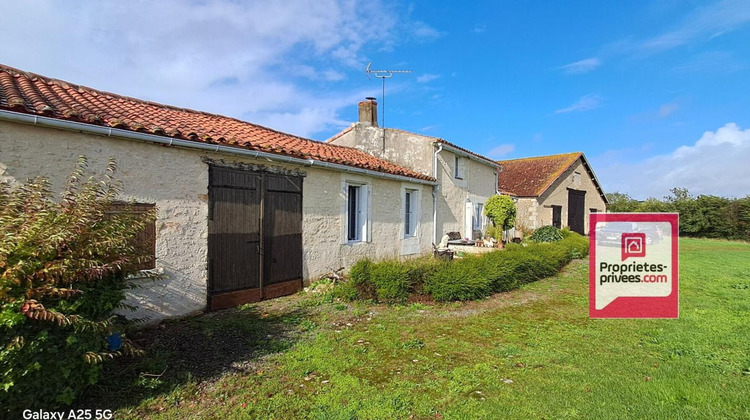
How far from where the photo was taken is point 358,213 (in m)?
9.62

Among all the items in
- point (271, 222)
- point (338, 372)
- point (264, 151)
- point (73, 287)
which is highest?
point (264, 151)

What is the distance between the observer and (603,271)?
10.9 meters

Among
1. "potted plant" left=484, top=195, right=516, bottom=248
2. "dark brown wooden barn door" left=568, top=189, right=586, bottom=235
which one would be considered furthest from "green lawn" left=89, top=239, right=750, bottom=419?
"dark brown wooden barn door" left=568, top=189, right=586, bottom=235

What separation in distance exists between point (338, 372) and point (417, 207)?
336 inches

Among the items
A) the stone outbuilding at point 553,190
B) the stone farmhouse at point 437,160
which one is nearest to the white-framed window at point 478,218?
the stone farmhouse at point 437,160

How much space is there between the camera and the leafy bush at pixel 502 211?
13.9m

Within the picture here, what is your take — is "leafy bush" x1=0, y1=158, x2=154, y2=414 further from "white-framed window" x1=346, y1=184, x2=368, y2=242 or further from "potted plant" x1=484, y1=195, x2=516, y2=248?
"potted plant" x1=484, y1=195, x2=516, y2=248

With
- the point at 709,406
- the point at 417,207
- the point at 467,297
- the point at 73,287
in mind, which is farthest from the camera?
the point at 417,207

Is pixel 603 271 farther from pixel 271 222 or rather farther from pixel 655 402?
pixel 271 222

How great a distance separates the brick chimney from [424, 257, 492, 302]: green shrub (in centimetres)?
850

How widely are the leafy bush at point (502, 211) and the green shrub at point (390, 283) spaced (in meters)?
8.04

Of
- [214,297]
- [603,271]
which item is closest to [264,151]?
[214,297]

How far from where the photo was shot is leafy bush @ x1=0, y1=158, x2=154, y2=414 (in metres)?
2.63

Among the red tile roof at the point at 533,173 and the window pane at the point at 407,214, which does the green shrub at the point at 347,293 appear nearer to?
the window pane at the point at 407,214
